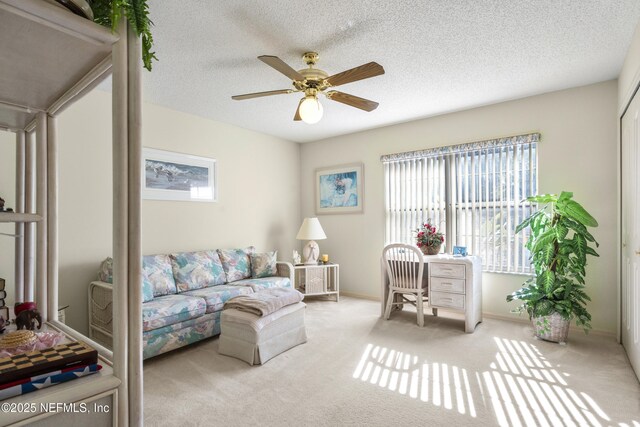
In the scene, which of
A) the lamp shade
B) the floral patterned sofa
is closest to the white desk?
the lamp shade

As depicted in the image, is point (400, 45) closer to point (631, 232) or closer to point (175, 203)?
point (631, 232)

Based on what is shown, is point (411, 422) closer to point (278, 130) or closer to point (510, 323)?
point (510, 323)

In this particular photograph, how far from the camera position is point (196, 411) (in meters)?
2.09

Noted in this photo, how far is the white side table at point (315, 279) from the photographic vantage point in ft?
15.9

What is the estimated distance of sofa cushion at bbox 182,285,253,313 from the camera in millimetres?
3334

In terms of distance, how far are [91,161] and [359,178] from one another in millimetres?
3498

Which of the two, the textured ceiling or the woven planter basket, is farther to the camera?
the woven planter basket

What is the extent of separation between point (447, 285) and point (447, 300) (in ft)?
0.54

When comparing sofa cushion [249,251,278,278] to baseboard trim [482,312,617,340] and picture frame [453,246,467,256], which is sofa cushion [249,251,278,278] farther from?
baseboard trim [482,312,617,340]

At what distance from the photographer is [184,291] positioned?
357cm

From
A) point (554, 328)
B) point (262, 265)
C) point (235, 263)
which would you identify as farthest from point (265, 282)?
point (554, 328)

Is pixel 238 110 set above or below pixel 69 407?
above

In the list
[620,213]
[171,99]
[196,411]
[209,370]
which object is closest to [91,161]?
[171,99]

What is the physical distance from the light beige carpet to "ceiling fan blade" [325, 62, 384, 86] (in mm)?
2241
